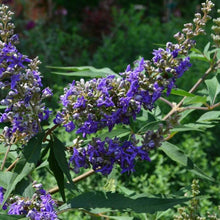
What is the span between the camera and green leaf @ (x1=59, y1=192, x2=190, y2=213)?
1.56 m

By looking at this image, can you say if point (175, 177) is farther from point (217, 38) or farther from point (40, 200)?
point (40, 200)

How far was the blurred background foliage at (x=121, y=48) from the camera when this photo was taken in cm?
381

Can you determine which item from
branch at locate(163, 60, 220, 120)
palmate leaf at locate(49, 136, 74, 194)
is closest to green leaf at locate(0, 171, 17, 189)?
palmate leaf at locate(49, 136, 74, 194)

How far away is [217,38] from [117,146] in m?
0.80

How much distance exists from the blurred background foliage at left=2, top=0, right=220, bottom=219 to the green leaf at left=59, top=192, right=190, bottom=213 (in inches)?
33.7

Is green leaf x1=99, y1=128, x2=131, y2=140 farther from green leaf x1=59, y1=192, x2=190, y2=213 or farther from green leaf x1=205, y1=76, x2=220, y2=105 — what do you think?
green leaf x1=205, y1=76, x2=220, y2=105

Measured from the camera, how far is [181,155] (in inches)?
75.5

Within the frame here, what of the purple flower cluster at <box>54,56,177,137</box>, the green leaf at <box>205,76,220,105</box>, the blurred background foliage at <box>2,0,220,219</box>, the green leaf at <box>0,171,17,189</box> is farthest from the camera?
the blurred background foliage at <box>2,0,220,219</box>

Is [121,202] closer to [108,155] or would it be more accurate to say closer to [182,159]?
[108,155]

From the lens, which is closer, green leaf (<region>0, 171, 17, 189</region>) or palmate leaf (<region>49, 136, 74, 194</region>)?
palmate leaf (<region>49, 136, 74, 194</region>)

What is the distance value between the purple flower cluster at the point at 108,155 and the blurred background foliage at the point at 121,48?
2.97 ft

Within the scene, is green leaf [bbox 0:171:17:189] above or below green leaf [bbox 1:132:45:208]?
below

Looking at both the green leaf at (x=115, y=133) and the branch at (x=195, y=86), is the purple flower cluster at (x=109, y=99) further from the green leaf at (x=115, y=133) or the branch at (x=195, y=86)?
the branch at (x=195, y=86)

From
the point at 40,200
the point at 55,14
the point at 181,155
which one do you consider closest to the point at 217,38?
the point at 181,155
